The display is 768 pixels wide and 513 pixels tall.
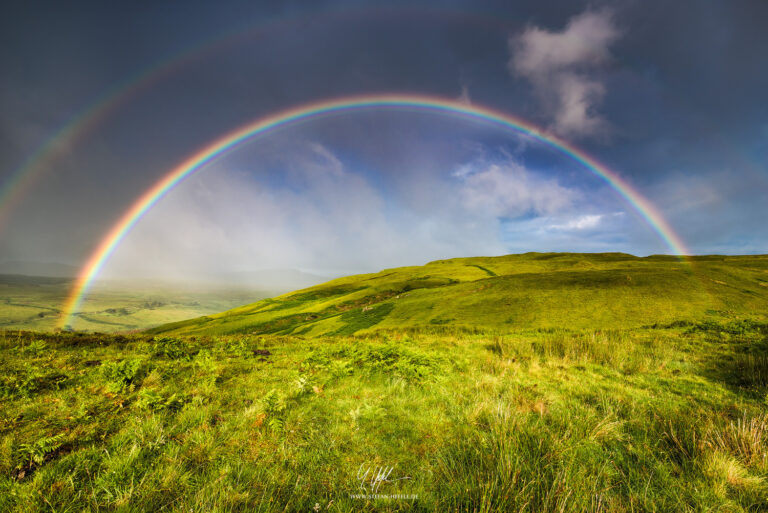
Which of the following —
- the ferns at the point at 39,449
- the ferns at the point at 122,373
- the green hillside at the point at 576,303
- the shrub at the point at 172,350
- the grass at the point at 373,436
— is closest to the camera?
the grass at the point at 373,436

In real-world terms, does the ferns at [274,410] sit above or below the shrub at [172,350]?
above

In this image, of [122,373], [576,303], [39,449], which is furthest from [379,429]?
[576,303]

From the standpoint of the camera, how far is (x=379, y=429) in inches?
211

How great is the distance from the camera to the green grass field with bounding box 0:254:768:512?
3486 millimetres

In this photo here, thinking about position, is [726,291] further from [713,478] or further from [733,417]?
[713,478]

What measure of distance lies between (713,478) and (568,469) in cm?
194

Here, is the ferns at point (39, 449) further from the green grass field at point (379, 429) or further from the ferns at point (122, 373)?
the ferns at point (122, 373)

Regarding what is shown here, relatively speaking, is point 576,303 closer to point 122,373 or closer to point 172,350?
point 172,350

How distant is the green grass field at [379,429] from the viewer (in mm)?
3486

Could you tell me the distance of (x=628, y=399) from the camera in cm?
702

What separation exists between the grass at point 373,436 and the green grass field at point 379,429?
3cm

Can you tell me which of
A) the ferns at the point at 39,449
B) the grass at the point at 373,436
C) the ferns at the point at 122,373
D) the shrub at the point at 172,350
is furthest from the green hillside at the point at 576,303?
the ferns at the point at 39,449

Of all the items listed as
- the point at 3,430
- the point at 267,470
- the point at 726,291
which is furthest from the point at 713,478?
the point at 726,291

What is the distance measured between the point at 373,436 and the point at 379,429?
25 centimetres
